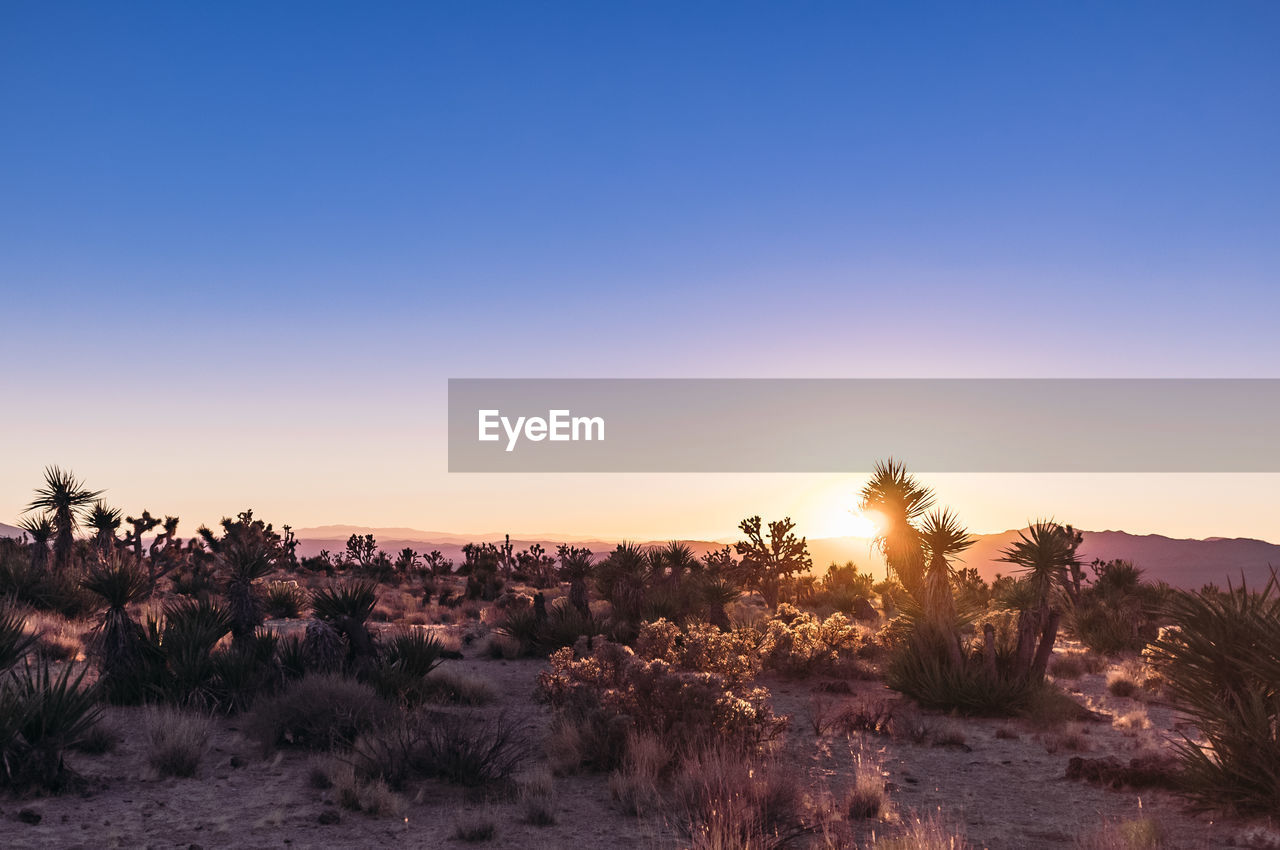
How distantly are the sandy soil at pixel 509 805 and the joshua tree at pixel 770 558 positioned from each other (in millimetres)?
25486

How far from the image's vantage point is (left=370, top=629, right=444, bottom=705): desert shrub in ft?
47.6

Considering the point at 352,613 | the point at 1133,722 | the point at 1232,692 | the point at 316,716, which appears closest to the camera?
the point at 1232,692

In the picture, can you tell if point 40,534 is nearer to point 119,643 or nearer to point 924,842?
point 119,643

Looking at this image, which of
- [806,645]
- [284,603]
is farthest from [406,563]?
[806,645]

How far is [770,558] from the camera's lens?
130 ft

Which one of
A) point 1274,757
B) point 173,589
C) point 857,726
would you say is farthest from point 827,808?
point 173,589

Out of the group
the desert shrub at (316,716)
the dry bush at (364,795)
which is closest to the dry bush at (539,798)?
the dry bush at (364,795)

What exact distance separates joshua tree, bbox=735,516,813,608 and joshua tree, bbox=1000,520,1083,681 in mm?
22334

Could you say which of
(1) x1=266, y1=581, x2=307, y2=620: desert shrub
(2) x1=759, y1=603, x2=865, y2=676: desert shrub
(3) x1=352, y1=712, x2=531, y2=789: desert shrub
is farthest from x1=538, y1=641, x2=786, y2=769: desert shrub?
(1) x1=266, y1=581, x2=307, y2=620: desert shrub

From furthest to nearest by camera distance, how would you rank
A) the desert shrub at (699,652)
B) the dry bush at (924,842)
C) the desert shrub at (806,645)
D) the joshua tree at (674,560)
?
the joshua tree at (674,560)
the desert shrub at (806,645)
the desert shrub at (699,652)
the dry bush at (924,842)

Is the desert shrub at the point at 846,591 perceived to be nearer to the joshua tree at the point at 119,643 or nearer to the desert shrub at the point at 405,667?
the desert shrub at the point at 405,667

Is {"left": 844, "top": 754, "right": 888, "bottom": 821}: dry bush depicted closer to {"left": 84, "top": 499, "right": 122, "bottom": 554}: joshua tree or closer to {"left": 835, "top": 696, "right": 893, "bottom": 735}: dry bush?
{"left": 835, "top": 696, "right": 893, "bottom": 735}: dry bush

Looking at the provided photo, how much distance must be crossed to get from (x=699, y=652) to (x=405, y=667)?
569 centimetres

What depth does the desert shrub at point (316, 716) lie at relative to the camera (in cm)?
1194
